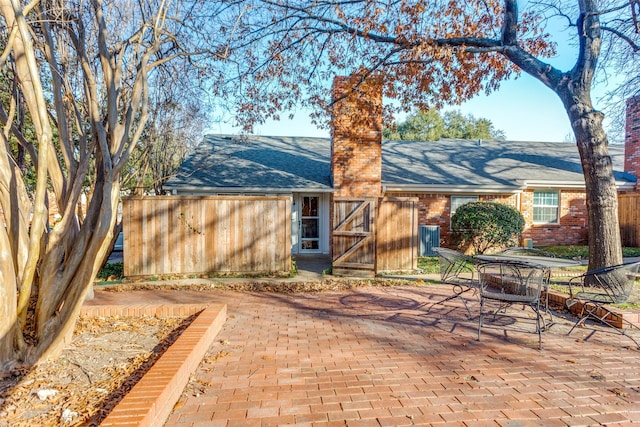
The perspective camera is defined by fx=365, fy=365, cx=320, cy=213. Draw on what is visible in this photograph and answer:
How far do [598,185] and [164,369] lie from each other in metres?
7.34

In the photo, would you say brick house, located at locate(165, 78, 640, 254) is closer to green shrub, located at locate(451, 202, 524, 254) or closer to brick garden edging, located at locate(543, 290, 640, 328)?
green shrub, located at locate(451, 202, 524, 254)

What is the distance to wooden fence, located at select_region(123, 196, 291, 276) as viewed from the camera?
27.5ft

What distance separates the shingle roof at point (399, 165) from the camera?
464 inches

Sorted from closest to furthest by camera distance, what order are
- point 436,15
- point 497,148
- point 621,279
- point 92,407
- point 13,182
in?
point 92,407
point 13,182
point 621,279
point 436,15
point 497,148

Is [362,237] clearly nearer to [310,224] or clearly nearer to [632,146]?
[310,224]

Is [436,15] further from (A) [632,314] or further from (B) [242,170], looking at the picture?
(B) [242,170]

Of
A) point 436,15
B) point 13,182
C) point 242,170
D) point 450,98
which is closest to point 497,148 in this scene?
point 450,98

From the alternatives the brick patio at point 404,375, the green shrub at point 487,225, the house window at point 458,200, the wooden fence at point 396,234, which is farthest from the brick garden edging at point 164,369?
the house window at point 458,200

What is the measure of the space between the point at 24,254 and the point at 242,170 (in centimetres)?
934

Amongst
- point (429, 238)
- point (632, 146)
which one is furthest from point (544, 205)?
point (429, 238)

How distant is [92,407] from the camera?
269 cm

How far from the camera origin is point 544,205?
13445mm

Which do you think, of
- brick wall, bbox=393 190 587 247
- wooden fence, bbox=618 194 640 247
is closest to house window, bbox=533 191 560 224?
brick wall, bbox=393 190 587 247

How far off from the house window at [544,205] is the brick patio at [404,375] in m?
9.53
